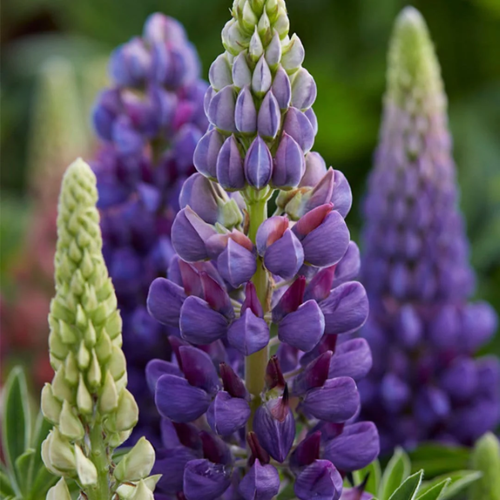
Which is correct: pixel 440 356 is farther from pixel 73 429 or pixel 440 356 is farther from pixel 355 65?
pixel 355 65

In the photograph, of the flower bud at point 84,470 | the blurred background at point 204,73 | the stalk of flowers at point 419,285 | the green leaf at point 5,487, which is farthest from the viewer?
the blurred background at point 204,73

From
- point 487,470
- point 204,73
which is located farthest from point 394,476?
point 204,73

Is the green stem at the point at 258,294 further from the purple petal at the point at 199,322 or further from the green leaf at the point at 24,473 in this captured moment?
the green leaf at the point at 24,473

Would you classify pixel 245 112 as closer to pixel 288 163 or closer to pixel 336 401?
pixel 288 163

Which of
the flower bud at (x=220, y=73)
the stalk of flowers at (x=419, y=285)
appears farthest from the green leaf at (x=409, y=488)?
the stalk of flowers at (x=419, y=285)

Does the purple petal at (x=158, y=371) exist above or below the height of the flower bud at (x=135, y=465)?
above

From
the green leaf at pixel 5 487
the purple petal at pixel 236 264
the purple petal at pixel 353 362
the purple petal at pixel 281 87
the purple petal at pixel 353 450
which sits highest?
the purple petal at pixel 281 87

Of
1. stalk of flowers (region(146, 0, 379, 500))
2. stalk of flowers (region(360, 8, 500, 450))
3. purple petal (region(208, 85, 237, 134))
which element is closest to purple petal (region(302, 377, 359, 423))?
stalk of flowers (region(146, 0, 379, 500))

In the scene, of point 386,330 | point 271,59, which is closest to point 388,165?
point 386,330
